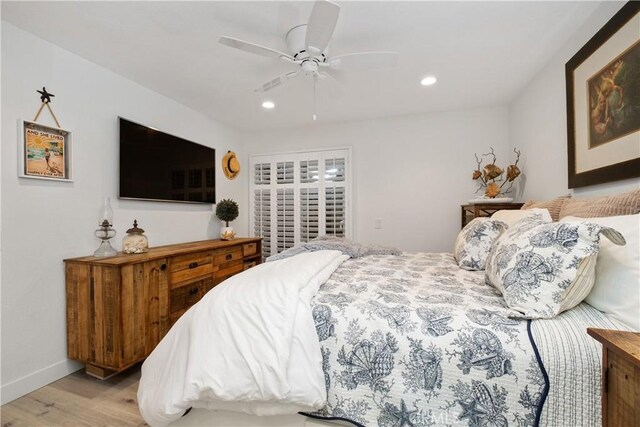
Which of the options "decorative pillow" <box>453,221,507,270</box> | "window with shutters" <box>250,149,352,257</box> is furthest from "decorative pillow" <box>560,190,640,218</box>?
"window with shutters" <box>250,149,352,257</box>

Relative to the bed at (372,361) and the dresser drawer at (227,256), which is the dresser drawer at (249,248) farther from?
the bed at (372,361)

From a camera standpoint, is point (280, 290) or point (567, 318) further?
point (280, 290)

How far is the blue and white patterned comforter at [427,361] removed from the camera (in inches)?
35.0

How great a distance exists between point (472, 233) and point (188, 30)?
2.37m

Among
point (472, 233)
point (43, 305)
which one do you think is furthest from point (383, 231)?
point (43, 305)

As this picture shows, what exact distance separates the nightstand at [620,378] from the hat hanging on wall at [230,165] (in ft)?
12.2

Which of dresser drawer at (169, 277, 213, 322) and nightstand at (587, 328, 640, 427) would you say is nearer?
nightstand at (587, 328, 640, 427)

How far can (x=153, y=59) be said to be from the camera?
2105 millimetres

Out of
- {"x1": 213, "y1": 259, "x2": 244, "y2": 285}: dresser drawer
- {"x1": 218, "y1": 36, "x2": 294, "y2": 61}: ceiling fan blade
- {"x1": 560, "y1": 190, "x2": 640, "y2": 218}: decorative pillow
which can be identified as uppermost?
{"x1": 218, "y1": 36, "x2": 294, "y2": 61}: ceiling fan blade

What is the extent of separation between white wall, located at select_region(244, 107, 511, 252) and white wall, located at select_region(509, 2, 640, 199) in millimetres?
449

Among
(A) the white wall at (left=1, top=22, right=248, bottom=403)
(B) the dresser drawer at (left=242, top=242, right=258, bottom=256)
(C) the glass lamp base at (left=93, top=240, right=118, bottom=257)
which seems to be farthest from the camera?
(B) the dresser drawer at (left=242, top=242, right=258, bottom=256)

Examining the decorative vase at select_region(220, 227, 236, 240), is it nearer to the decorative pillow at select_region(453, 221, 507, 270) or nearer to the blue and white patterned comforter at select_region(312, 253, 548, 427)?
the blue and white patterned comforter at select_region(312, 253, 548, 427)

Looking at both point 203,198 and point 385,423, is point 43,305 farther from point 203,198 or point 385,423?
point 385,423

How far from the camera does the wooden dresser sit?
1.79 m
